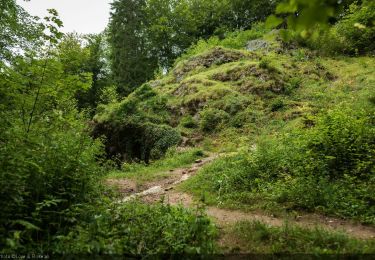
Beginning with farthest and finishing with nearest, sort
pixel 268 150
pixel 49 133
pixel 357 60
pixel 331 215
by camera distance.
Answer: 1. pixel 357 60
2. pixel 268 150
3. pixel 331 215
4. pixel 49 133

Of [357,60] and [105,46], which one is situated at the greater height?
[105,46]

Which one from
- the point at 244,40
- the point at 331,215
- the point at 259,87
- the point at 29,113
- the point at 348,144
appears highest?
the point at 244,40

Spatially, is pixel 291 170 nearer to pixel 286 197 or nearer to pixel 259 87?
pixel 286 197

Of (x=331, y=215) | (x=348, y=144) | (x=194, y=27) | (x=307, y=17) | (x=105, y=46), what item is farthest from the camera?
(x=105, y=46)

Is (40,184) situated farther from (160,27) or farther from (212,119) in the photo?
(160,27)

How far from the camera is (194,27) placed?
1439 inches

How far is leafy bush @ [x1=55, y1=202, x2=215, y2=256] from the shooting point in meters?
3.98

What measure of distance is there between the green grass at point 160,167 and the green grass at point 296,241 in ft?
23.0

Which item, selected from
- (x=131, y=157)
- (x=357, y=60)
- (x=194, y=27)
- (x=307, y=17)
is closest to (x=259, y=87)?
(x=357, y=60)

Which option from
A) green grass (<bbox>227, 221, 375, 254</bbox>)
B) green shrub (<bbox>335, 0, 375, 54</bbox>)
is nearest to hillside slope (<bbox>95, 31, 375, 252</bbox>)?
green grass (<bbox>227, 221, 375, 254</bbox>)

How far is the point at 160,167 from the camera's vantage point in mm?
13797

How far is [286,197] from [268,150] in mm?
2601

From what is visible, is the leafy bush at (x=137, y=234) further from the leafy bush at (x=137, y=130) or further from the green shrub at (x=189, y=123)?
the green shrub at (x=189, y=123)

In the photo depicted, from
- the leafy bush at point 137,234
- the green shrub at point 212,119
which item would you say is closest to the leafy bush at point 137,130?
the green shrub at point 212,119
